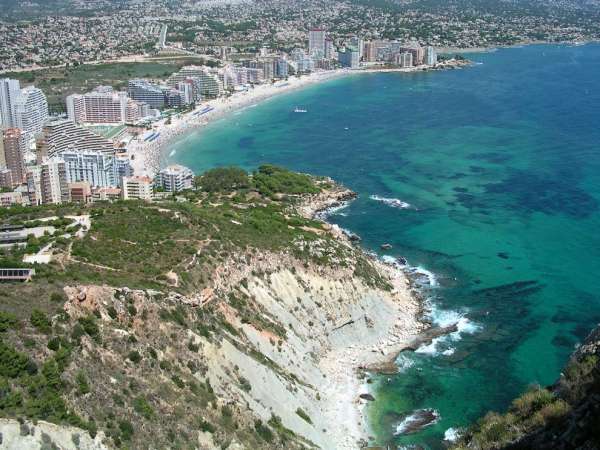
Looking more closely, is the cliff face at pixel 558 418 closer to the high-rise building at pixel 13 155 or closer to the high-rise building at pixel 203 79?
the high-rise building at pixel 13 155

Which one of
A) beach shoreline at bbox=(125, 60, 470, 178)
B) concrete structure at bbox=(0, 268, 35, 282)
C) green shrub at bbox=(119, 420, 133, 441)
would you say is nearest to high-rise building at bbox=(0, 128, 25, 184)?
beach shoreline at bbox=(125, 60, 470, 178)

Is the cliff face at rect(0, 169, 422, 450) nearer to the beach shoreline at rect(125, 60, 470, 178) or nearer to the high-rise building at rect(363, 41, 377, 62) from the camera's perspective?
the beach shoreline at rect(125, 60, 470, 178)

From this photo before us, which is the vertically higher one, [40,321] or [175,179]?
[40,321]

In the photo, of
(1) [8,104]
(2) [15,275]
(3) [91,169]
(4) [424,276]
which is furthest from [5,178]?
(2) [15,275]

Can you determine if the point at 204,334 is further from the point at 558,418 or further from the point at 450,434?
the point at 558,418

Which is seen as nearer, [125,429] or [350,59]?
[125,429]

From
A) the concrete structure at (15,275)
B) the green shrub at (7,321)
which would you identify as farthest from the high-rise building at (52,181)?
the green shrub at (7,321)

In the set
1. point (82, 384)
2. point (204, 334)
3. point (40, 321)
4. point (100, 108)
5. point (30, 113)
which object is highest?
point (40, 321)
